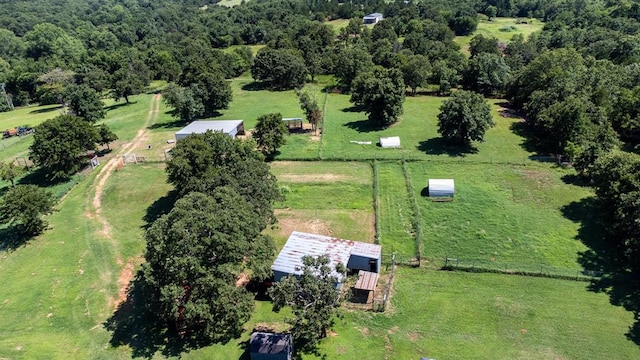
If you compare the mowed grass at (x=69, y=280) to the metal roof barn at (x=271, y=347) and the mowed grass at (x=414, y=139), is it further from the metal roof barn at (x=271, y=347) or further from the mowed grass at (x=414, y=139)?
the mowed grass at (x=414, y=139)

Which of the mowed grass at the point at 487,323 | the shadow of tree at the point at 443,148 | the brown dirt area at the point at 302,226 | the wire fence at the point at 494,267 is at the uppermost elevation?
the shadow of tree at the point at 443,148

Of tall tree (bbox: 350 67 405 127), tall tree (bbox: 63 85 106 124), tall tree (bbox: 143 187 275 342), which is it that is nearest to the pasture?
tall tree (bbox: 143 187 275 342)

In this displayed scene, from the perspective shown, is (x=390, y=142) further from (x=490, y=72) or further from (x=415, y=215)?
(x=490, y=72)

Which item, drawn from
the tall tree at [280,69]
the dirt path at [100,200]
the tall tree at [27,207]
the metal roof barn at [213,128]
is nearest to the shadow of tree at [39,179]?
the dirt path at [100,200]

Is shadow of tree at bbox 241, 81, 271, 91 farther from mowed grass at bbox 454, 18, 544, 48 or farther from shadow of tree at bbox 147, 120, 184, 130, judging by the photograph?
mowed grass at bbox 454, 18, 544, 48

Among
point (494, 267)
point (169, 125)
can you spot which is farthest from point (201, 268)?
point (169, 125)
